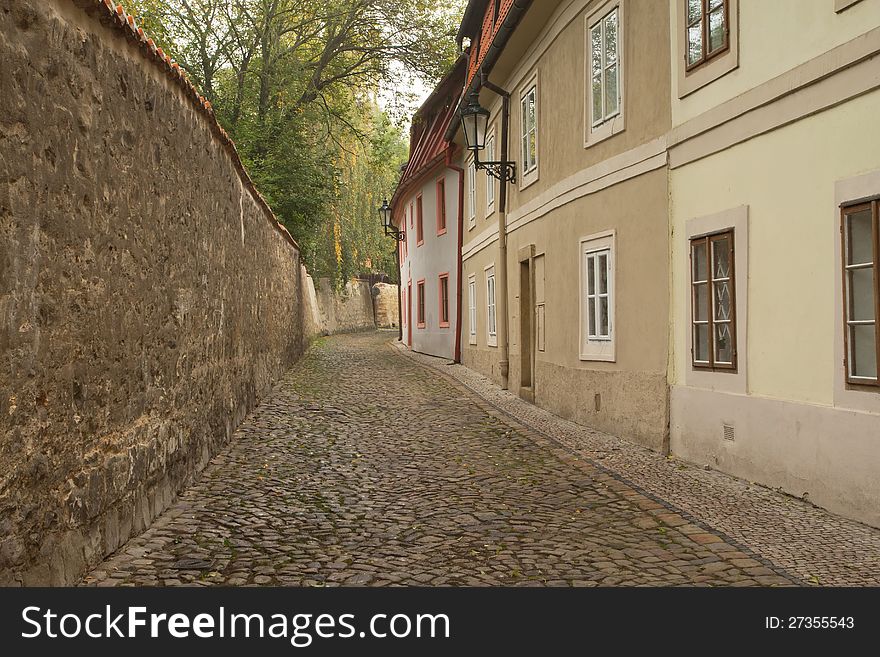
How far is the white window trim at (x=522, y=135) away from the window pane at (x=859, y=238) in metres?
7.16

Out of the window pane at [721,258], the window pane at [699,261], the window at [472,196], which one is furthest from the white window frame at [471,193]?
the window pane at [721,258]

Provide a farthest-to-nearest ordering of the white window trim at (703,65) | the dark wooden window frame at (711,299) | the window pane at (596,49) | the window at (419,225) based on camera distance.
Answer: the window at (419,225), the window pane at (596,49), the dark wooden window frame at (711,299), the white window trim at (703,65)

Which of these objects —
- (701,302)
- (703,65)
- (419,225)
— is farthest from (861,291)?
(419,225)

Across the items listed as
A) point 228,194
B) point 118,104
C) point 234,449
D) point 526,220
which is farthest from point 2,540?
point 526,220

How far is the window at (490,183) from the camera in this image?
1667cm

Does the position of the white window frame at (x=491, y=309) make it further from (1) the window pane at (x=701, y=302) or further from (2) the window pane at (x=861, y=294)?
(2) the window pane at (x=861, y=294)

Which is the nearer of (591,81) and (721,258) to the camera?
(721,258)

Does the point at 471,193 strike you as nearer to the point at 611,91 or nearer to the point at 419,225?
the point at 419,225

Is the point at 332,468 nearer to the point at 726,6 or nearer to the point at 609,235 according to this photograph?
the point at 609,235

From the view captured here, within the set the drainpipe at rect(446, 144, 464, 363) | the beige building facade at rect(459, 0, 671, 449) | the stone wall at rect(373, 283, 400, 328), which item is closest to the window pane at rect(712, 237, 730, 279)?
the beige building facade at rect(459, 0, 671, 449)

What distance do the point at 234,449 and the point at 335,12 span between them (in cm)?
1733

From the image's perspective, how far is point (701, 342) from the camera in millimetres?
8117

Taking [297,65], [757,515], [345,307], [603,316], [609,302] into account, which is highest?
[297,65]

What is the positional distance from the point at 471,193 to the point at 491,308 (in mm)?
3425
